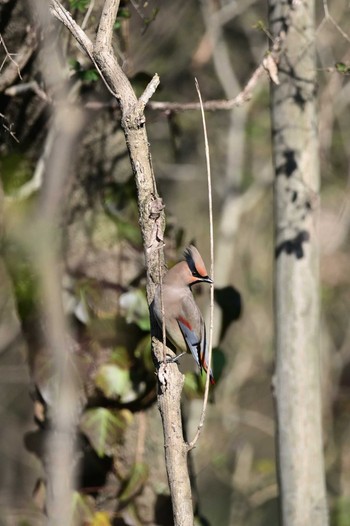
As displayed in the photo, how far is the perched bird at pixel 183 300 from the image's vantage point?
8.00 feet

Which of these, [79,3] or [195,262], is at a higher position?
[79,3]

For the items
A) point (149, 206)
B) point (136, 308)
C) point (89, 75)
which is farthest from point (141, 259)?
point (149, 206)

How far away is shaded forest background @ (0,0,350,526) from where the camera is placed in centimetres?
338

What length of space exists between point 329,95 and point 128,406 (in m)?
3.37

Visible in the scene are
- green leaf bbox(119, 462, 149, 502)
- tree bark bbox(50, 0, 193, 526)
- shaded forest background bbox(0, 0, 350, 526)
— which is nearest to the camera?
tree bark bbox(50, 0, 193, 526)

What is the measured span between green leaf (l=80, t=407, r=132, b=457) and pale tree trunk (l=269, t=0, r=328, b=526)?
0.66 meters

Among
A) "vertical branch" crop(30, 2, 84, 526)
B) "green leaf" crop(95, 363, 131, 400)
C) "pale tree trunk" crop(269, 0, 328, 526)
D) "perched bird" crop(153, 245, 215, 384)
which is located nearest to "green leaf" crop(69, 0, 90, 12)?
"vertical branch" crop(30, 2, 84, 526)

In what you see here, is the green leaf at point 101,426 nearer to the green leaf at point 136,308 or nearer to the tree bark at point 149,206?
the green leaf at point 136,308

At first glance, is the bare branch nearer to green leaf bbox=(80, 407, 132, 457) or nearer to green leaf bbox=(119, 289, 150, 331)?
green leaf bbox=(119, 289, 150, 331)

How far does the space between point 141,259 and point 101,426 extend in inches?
27.5

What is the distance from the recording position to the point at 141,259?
354cm

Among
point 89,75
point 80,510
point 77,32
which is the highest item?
point 89,75

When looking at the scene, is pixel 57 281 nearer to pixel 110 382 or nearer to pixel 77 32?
pixel 110 382

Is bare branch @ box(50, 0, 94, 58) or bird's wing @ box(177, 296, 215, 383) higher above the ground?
bare branch @ box(50, 0, 94, 58)
